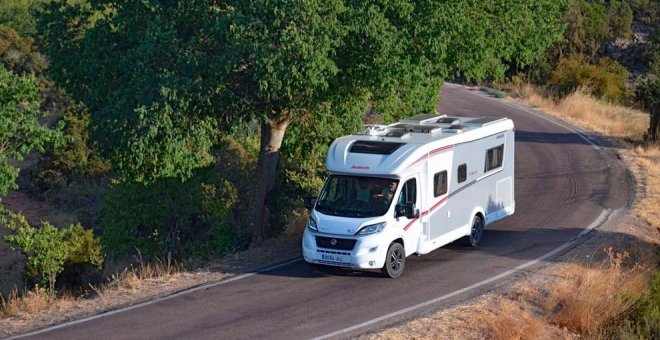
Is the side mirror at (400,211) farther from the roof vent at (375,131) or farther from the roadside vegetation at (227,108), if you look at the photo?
the roadside vegetation at (227,108)

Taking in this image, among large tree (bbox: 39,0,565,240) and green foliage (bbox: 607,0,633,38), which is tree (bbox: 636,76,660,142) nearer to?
green foliage (bbox: 607,0,633,38)

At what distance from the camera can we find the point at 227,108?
20406 millimetres

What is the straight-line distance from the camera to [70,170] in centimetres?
4047

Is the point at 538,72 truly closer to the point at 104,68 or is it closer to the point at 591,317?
the point at 104,68

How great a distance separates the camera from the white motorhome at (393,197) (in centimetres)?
1662

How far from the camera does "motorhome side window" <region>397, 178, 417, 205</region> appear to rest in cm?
1708

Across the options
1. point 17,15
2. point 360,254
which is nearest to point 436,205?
point 360,254

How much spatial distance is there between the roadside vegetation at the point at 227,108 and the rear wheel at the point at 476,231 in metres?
2.75

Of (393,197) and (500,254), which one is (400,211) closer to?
(393,197)

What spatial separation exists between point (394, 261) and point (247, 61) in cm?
524

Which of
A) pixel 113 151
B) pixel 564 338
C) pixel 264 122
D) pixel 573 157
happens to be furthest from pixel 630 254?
pixel 573 157

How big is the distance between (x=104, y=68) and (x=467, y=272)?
9.11 metres

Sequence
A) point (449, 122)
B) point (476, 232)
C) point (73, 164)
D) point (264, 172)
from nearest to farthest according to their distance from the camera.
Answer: point (476, 232)
point (449, 122)
point (264, 172)
point (73, 164)

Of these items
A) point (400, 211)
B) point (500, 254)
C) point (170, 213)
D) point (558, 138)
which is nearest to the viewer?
point (400, 211)
